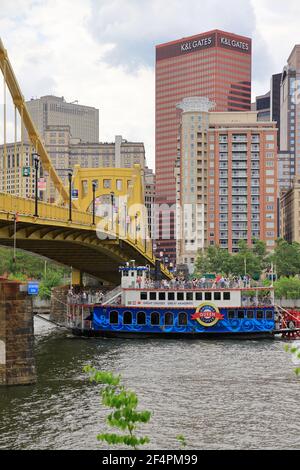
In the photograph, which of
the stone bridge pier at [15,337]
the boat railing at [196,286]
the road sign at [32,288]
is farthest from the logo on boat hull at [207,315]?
the road sign at [32,288]

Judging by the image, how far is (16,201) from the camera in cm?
4516

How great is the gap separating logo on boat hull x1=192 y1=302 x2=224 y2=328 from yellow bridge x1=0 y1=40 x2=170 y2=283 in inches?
401

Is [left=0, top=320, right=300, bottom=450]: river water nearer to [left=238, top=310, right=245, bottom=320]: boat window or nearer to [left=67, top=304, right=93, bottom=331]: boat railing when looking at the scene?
[left=238, top=310, right=245, bottom=320]: boat window

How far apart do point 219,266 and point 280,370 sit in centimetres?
9691

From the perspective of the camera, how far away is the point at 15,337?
129 ft

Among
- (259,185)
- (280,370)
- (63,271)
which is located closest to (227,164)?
(259,185)

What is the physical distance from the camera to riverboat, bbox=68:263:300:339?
6638cm

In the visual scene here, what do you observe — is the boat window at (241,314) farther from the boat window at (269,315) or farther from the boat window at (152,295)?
the boat window at (152,295)

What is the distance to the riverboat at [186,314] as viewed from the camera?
66375mm

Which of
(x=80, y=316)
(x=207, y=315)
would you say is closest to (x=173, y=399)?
(x=207, y=315)

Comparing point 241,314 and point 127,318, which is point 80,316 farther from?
point 241,314

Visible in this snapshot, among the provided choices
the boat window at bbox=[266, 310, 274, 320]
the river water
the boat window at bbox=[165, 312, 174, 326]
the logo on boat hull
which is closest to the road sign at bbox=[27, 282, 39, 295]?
the river water

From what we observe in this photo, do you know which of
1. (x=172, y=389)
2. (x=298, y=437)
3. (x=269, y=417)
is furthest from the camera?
(x=172, y=389)
